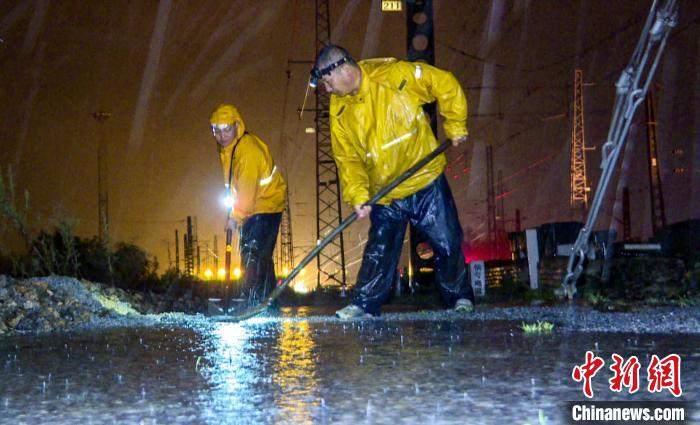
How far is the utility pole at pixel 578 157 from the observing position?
31.4 meters

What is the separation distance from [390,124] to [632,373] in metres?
4.09

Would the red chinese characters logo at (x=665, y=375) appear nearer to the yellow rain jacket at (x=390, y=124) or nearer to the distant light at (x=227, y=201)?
the yellow rain jacket at (x=390, y=124)

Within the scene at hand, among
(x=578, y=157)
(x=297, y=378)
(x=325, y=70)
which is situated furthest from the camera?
(x=578, y=157)

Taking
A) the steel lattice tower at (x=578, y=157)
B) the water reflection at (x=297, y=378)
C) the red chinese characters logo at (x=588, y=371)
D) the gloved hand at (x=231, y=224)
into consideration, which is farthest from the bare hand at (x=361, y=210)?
the steel lattice tower at (x=578, y=157)

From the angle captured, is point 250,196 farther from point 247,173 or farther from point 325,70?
point 325,70

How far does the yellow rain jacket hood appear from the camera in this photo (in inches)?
351

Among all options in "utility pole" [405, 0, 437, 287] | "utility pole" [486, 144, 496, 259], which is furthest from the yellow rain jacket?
"utility pole" [486, 144, 496, 259]

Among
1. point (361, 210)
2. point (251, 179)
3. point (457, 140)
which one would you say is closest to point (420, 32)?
point (251, 179)

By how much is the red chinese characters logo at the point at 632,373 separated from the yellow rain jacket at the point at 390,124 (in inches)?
138

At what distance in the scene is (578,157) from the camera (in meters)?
35.3

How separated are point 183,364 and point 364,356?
33.7 inches

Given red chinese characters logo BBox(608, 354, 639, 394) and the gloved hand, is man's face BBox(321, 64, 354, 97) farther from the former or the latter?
red chinese characters logo BBox(608, 354, 639, 394)

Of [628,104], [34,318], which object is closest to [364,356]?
[628,104]

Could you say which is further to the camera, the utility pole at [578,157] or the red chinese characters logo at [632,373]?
the utility pole at [578,157]
